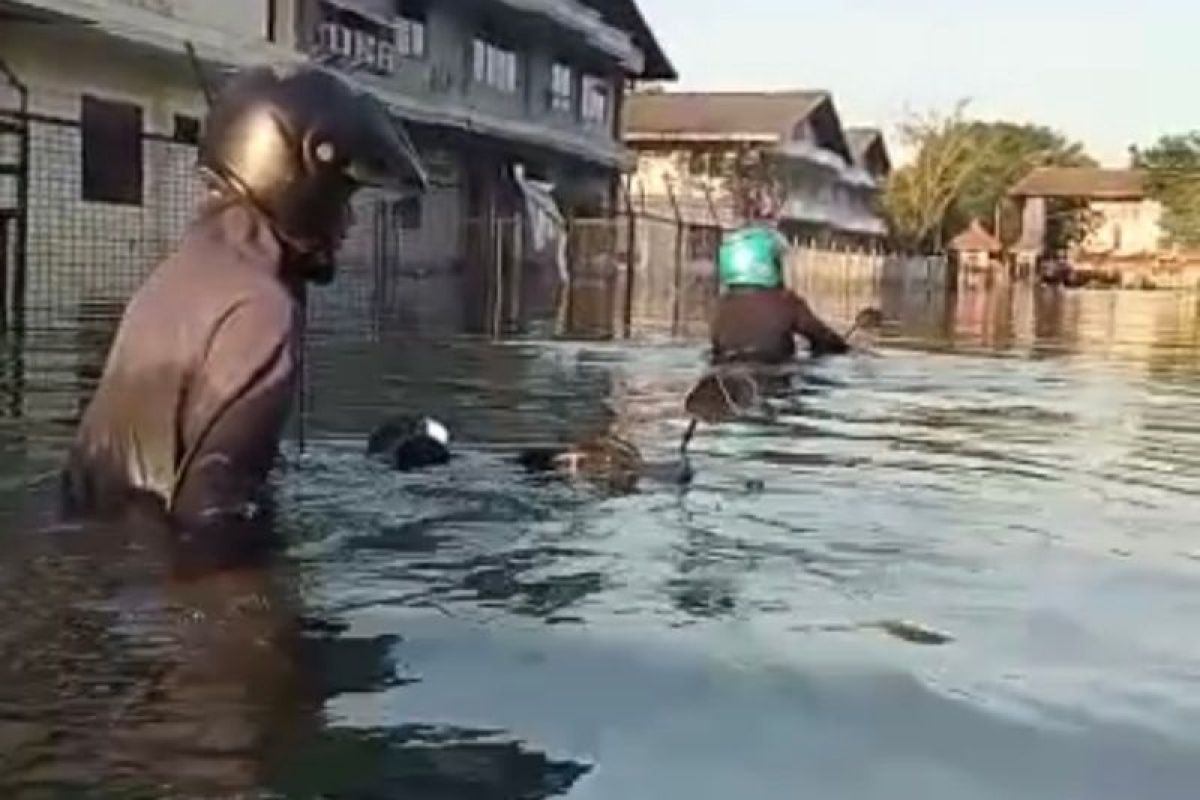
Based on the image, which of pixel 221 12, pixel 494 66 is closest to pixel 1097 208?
pixel 494 66

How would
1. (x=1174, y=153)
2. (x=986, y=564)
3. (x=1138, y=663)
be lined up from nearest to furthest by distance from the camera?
(x=1138, y=663) → (x=986, y=564) → (x=1174, y=153)

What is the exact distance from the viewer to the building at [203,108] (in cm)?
→ 2252

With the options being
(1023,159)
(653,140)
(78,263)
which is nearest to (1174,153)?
(1023,159)

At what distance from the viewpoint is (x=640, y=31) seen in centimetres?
5838

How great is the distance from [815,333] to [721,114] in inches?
2404

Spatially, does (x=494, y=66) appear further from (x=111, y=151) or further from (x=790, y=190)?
(x=790, y=190)

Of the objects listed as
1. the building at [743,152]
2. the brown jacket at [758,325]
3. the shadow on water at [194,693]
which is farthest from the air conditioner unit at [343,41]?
the shadow on water at [194,693]

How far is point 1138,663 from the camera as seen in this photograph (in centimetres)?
528

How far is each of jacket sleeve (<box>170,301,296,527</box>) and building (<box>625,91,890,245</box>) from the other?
5887cm

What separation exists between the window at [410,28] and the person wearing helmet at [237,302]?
3491 centimetres

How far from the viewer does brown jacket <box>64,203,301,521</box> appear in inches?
223

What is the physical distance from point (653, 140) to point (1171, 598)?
69.6 meters

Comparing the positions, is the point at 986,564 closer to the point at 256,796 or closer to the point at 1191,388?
the point at 256,796

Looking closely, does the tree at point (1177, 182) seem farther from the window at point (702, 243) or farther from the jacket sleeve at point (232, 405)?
the jacket sleeve at point (232, 405)
